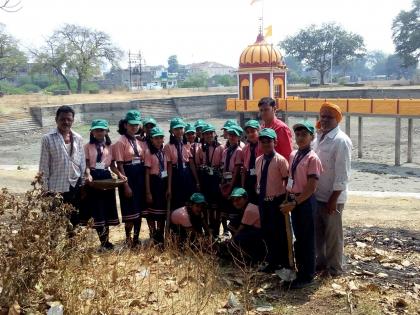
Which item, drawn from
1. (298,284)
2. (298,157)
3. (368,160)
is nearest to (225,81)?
(368,160)

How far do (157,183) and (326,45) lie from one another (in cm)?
5720

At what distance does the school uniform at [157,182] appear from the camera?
5277 millimetres

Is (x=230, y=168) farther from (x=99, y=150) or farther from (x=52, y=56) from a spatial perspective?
(x=52, y=56)

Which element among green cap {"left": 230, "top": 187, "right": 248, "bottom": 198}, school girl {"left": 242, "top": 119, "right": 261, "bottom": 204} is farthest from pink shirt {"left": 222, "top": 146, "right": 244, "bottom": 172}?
green cap {"left": 230, "top": 187, "right": 248, "bottom": 198}

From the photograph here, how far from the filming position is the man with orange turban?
13.6ft

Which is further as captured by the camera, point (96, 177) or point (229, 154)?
point (229, 154)

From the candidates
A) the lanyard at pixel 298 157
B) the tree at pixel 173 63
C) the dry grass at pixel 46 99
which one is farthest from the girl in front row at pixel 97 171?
the tree at pixel 173 63

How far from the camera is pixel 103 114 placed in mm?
37906

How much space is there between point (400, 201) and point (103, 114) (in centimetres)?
3057

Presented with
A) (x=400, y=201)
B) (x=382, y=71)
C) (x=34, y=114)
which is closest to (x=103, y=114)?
(x=34, y=114)

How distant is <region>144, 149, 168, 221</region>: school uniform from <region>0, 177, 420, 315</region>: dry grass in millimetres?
609

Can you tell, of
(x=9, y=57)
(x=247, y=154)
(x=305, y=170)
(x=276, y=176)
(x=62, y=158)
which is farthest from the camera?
(x=9, y=57)

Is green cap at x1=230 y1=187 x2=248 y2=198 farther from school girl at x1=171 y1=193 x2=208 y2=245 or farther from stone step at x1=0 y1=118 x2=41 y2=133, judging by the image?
stone step at x1=0 y1=118 x2=41 y2=133

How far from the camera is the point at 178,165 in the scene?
5.41 meters
